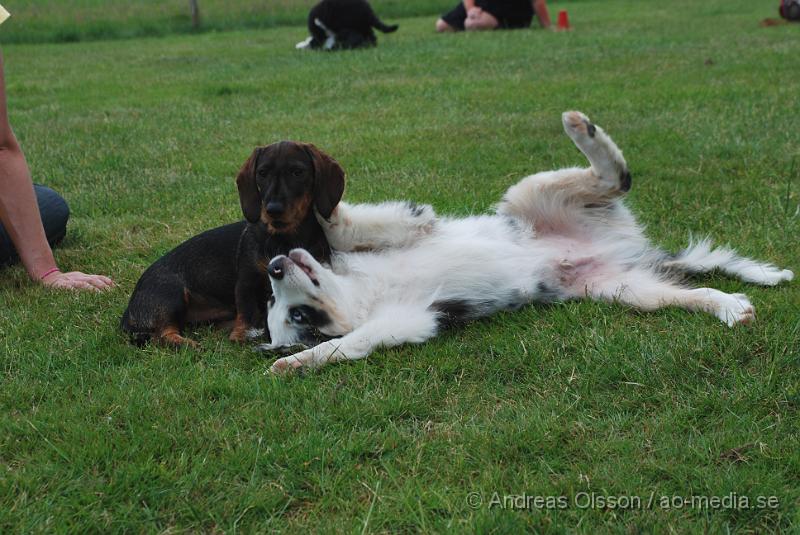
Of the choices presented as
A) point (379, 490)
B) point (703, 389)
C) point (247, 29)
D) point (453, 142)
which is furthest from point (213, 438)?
point (247, 29)

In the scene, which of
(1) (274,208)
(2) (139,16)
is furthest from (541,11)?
(1) (274,208)

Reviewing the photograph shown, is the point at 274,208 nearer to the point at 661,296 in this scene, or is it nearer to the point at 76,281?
the point at 76,281

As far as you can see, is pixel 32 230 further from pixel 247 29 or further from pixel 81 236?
pixel 247 29

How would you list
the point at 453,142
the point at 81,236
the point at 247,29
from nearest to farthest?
the point at 81,236 → the point at 453,142 → the point at 247,29

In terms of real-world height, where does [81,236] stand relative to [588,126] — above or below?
below

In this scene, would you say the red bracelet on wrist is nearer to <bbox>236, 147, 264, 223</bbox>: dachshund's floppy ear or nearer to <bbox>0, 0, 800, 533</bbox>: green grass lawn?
<bbox>0, 0, 800, 533</bbox>: green grass lawn

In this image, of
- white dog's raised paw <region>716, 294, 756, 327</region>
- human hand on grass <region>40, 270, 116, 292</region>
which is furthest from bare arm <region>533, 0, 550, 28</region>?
white dog's raised paw <region>716, 294, 756, 327</region>

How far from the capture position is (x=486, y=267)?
13.1ft

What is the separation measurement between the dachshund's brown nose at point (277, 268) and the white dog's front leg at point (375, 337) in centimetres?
Answer: 35

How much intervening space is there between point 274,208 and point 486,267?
1.04m

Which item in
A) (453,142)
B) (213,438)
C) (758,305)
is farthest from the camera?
(453,142)

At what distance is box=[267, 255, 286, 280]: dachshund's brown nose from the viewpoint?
11.8 feet

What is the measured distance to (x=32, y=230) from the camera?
15.8 feet

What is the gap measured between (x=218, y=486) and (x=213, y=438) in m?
0.31
